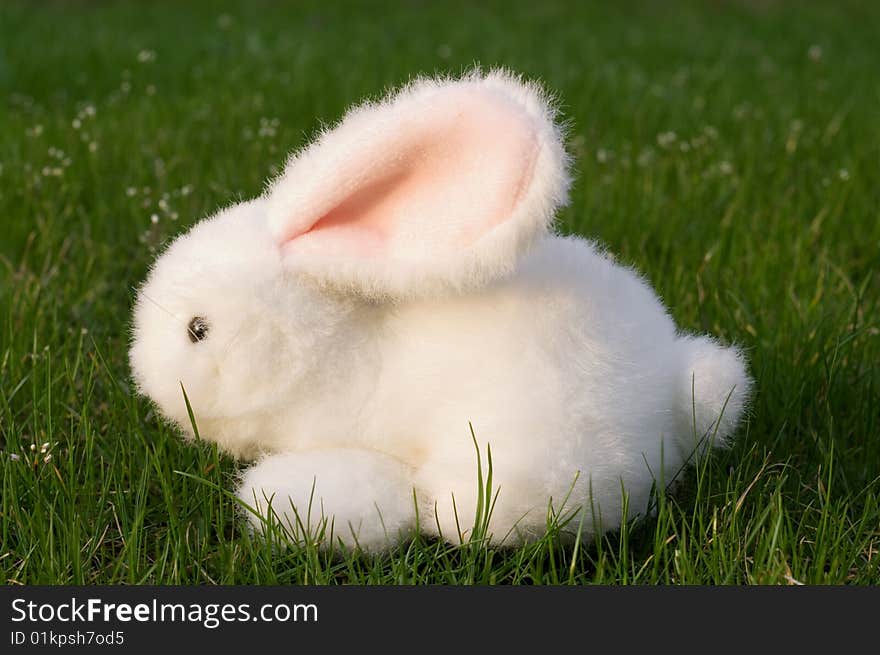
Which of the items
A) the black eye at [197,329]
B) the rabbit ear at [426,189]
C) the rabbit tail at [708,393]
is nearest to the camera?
the rabbit ear at [426,189]

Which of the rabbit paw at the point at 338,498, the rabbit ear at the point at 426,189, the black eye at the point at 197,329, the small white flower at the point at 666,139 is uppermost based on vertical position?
the small white flower at the point at 666,139

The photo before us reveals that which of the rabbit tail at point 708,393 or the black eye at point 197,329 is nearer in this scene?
the black eye at point 197,329

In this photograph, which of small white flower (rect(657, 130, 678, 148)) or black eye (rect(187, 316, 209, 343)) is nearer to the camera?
black eye (rect(187, 316, 209, 343))

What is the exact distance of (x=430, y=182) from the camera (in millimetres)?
2000

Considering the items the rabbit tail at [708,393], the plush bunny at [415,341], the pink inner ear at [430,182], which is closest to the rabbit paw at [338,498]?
the plush bunny at [415,341]

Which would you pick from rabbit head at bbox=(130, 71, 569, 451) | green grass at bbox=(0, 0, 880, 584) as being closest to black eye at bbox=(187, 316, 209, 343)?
rabbit head at bbox=(130, 71, 569, 451)

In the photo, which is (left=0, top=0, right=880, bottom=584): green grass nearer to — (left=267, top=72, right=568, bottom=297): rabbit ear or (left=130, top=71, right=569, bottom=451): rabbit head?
(left=130, top=71, right=569, bottom=451): rabbit head

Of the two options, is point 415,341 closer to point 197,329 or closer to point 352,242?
point 352,242

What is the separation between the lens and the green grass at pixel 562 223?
7.06 feet

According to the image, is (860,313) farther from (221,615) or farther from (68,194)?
(68,194)

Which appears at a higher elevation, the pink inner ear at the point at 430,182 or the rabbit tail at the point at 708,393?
the pink inner ear at the point at 430,182

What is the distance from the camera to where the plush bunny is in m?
1.90

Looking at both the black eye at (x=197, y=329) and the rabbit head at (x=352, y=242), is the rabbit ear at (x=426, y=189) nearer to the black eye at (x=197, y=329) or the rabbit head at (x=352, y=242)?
the rabbit head at (x=352, y=242)

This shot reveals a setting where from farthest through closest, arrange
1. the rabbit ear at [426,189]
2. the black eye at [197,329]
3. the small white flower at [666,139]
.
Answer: the small white flower at [666,139], the black eye at [197,329], the rabbit ear at [426,189]
